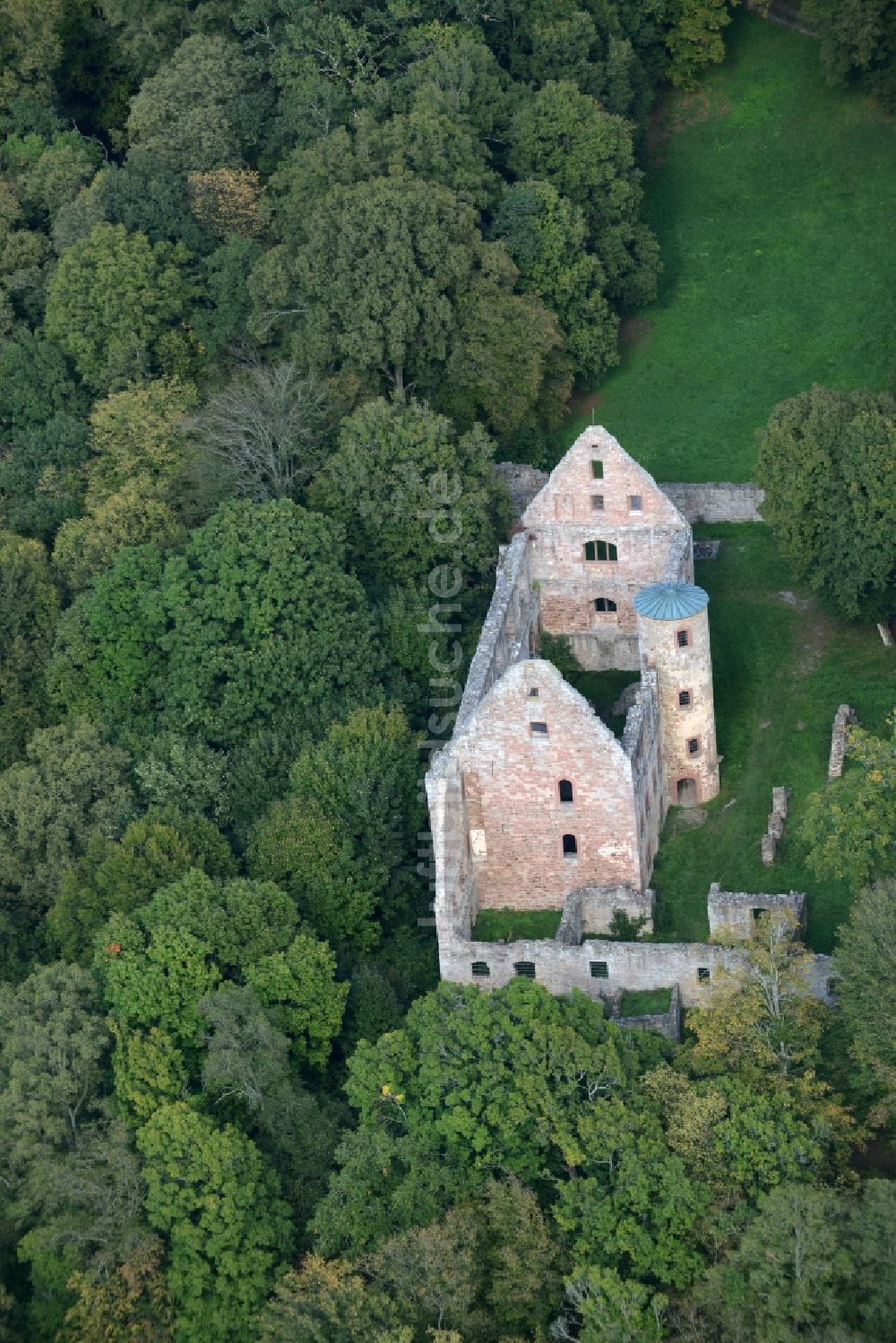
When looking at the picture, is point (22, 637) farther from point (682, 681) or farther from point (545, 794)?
point (682, 681)

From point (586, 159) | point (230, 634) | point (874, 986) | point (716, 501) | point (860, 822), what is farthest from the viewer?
→ point (586, 159)

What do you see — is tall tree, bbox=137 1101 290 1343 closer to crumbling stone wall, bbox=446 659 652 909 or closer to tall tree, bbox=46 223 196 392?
crumbling stone wall, bbox=446 659 652 909

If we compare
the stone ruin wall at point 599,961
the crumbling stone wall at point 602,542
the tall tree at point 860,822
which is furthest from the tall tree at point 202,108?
the tall tree at point 860,822

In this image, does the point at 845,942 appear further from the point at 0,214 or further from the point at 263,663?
the point at 0,214

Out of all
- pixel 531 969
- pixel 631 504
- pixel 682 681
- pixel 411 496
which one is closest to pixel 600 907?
pixel 531 969

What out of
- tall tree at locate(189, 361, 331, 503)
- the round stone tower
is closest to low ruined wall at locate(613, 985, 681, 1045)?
the round stone tower

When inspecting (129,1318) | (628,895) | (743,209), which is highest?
(743,209)

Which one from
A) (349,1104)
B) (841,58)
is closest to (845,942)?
(349,1104)
